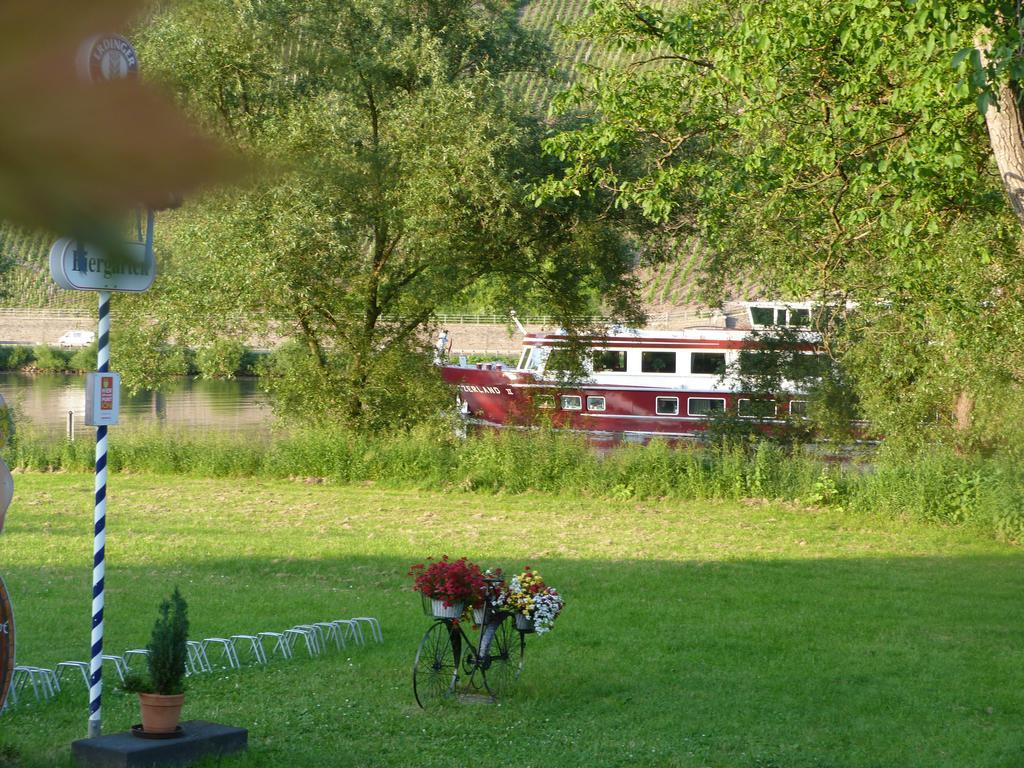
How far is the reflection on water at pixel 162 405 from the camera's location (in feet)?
100

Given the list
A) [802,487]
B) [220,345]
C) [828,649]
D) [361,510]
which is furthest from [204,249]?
[828,649]

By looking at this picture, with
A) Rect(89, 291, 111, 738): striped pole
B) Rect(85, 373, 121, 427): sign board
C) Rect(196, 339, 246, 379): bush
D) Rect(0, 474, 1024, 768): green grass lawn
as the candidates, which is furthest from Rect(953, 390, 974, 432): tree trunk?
Rect(85, 373, 121, 427): sign board

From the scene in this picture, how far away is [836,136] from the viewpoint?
10.4m

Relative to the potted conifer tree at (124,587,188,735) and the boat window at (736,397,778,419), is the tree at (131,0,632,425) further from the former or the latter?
the potted conifer tree at (124,587,188,735)

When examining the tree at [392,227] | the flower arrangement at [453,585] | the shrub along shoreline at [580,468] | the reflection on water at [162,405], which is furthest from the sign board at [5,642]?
the reflection on water at [162,405]

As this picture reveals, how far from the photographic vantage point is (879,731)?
6832 millimetres

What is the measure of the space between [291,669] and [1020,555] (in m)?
9.83

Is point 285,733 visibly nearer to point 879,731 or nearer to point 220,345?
point 879,731

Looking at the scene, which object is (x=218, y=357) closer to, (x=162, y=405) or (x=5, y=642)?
(x=5, y=642)

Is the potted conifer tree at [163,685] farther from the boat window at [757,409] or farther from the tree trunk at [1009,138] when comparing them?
the boat window at [757,409]

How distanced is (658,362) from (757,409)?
8747 millimetres

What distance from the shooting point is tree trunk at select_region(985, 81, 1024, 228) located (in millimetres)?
7824

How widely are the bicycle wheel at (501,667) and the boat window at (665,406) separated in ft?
72.1

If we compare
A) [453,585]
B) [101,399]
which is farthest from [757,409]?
[101,399]
